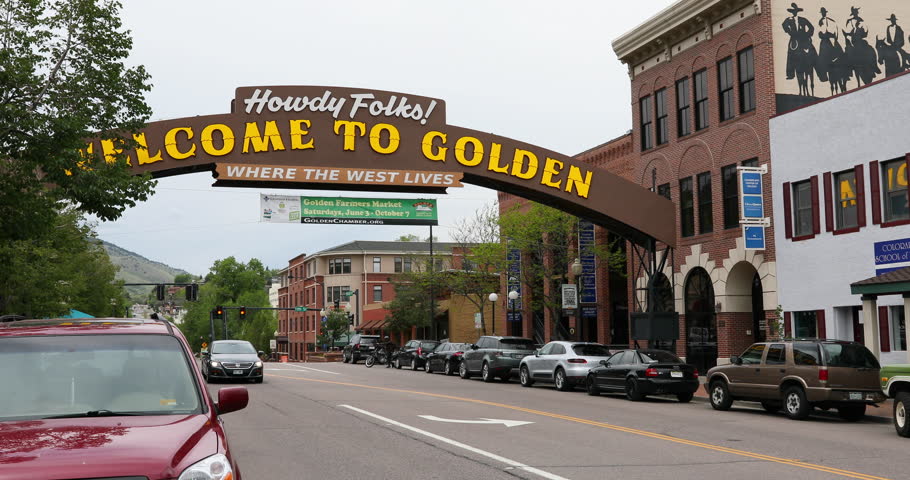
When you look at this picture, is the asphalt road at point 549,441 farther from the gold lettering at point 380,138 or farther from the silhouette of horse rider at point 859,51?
the silhouette of horse rider at point 859,51

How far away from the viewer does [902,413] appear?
48.0 feet

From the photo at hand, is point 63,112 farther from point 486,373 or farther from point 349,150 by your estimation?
point 486,373

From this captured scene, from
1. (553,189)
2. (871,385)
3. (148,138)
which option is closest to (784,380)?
(871,385)

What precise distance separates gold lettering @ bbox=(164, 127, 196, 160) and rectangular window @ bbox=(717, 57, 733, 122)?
17.9 metres

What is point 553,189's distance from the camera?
28.6m

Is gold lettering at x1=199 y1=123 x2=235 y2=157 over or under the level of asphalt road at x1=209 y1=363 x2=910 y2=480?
over

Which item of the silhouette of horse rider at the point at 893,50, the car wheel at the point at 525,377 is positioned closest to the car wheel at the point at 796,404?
the car wheel at the point at 525,377

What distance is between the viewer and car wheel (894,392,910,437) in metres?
14.5

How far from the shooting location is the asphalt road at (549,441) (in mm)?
10672

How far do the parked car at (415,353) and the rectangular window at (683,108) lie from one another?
15.9 m

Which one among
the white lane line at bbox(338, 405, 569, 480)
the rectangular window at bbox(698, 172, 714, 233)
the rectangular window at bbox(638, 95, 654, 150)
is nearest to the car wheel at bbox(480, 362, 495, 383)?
the rectangular window at bbox(698, 172, 714, 233)

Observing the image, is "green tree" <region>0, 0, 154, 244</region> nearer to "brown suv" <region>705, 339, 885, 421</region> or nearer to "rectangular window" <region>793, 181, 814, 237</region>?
"brown suv" <region>705, 339, 885, 421</region>

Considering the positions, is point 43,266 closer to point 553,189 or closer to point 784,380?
point 553,189

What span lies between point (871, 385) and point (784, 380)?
5.43 ft
